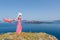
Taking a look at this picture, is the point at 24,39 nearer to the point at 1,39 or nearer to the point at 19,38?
the point at 19,38

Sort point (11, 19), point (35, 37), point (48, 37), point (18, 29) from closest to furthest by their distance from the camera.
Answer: point (11, 19)
point (18, 29)
point (35, 37)
point (48, 37)

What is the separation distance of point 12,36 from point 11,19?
6.79 ft

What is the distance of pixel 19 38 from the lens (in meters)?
8.43

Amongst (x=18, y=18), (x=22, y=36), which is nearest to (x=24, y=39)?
(x=22, y=36)

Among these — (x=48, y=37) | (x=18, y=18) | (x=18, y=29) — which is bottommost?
(x=48, y=37)

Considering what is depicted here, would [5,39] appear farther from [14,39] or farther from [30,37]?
[30,37]

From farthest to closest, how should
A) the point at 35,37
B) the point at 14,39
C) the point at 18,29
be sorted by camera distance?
1. the point at 35,37
2. the point at 14,39
3. the point at 18,29

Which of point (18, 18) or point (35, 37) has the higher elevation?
point (18, 18)

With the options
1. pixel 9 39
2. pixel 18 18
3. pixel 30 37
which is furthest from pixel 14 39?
pixel 18 18

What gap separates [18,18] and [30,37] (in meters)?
1.93

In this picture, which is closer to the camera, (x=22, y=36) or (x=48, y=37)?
(x=22, y=36)

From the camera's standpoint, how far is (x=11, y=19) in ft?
22.4

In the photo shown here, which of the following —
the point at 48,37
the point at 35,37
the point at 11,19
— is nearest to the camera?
the point at 11,19

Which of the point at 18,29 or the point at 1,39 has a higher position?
the point at 18,29
